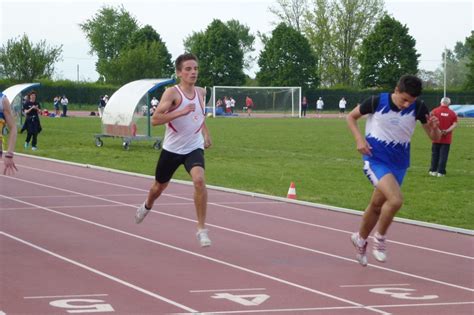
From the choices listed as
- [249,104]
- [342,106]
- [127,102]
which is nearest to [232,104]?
[249,104]

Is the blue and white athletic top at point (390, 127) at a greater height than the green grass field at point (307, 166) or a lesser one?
greater

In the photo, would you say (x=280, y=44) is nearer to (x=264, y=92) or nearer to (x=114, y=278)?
(x=264, y=92)

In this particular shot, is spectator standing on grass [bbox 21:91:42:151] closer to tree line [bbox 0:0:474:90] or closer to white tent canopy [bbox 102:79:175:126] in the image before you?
white tent canopy [bbox 102:79:175:126]

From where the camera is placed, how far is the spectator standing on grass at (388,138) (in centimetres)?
965

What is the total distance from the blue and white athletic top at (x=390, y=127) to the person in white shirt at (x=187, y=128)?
1843mm

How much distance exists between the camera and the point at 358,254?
1013cm

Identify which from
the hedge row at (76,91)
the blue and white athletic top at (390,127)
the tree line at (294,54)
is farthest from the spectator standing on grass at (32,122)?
the hedge row at (76,91)

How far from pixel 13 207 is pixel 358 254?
21.4 ft

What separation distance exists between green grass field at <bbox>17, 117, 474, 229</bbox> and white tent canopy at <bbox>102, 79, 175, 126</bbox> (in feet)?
2.83

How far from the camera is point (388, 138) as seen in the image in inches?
385

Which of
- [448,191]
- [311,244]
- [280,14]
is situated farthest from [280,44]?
[311,244]

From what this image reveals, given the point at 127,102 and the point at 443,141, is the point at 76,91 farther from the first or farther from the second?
the point at 443,141

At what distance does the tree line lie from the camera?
7780 centimetres

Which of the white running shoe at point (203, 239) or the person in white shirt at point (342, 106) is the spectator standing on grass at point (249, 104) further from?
the white running shoe at point (203, 239)
